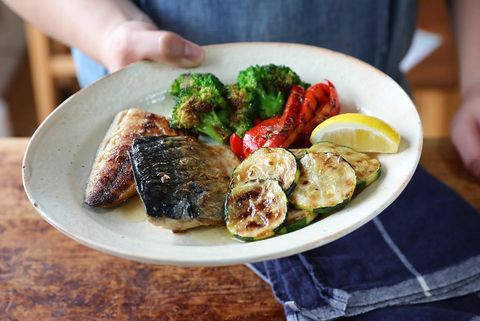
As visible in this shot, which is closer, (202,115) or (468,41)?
(202,115)

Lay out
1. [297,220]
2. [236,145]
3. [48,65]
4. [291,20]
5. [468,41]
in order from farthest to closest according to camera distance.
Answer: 1. [48,65]
2. [468,41]
3. [291,20]
4. [236,145]
5. [297,220]

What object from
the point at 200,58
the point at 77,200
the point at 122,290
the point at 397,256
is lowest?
the point at 122,290

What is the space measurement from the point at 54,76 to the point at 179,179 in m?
2.12

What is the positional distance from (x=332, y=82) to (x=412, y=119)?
10.3 inches

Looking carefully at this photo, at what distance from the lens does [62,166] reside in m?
1.27

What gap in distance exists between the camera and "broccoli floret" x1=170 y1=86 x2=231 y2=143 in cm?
137

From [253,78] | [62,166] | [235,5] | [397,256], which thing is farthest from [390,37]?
[62,166]

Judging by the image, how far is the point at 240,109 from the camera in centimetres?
144

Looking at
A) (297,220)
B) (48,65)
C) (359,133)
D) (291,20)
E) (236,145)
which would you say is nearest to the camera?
(297,220)

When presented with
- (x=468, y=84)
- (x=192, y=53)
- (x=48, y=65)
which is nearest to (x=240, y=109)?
(x=192, y=53)

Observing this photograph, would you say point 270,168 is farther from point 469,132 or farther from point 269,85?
point 469,132

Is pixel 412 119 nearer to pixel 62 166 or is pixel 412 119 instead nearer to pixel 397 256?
pixel 397 256

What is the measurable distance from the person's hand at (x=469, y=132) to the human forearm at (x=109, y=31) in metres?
0.75

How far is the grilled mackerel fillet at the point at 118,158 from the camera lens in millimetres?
1197
